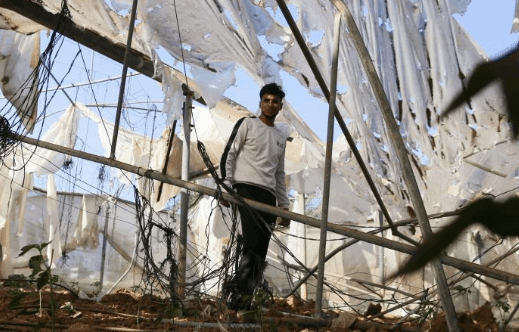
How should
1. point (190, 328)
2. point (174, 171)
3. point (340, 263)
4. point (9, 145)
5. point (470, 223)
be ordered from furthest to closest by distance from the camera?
point (340, 263)
point (174, 171)
point (9, 145)
point (190, 328)
point (470, 223)

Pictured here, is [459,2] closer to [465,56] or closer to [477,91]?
[465,56]

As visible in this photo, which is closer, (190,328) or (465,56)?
(190,328)

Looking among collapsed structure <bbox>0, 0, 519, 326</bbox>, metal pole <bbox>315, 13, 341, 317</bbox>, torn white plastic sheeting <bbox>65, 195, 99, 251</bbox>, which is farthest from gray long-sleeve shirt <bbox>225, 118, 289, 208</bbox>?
torn white plastic sheeting <bbox>65, 195, 99, 251</bbox>

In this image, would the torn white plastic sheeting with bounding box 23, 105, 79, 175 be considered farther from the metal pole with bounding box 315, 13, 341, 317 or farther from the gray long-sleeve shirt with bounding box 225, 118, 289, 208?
the metal pole with bounding box 315, 13, 341, 317

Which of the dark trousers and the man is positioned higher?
the man

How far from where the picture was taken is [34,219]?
13852 mm

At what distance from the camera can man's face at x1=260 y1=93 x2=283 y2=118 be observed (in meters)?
3.60

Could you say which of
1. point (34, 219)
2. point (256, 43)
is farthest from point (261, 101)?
point (34, 219)

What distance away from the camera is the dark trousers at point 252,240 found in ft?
10.5

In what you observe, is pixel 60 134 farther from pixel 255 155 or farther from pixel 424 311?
pixel 424 311

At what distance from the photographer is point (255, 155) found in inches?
140

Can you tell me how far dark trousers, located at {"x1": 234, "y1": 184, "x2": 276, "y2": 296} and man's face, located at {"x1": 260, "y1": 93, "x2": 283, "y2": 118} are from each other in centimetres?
37

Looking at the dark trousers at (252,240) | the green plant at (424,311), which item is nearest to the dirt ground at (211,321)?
the green plant at (424,311)

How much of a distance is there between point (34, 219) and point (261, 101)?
11043 mm
